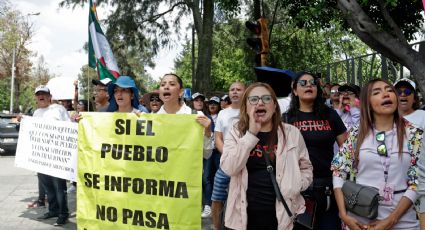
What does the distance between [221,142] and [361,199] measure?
8.50 ft

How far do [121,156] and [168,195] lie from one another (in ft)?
1.92

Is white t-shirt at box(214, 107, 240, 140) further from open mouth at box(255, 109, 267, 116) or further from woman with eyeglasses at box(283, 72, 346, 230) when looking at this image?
open mouth at box(255, 109, 267, 116)

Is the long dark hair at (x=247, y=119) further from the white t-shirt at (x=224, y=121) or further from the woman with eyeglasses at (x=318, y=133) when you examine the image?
the white t-shirt at (x=224, y=121)

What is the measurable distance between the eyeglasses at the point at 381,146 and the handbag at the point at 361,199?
0.23 meters

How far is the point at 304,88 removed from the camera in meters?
3.82

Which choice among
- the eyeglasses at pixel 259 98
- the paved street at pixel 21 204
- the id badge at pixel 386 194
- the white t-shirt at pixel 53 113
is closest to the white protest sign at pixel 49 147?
the white t-shirt at pixel 53 113

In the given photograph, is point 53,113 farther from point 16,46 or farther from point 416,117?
point 16,46

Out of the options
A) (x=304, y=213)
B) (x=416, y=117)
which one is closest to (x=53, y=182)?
(x=304, y=213)

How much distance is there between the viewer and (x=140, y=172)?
389cm

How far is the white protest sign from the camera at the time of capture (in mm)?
5910

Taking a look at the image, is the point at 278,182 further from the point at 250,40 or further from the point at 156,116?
the point at 250,40

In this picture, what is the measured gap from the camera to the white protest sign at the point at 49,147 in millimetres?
5910

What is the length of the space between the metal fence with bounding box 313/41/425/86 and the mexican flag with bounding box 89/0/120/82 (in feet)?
17.6

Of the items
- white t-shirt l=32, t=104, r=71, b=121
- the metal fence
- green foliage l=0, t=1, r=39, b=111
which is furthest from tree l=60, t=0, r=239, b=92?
green foliage l=0, t=1, r=39, b=111
